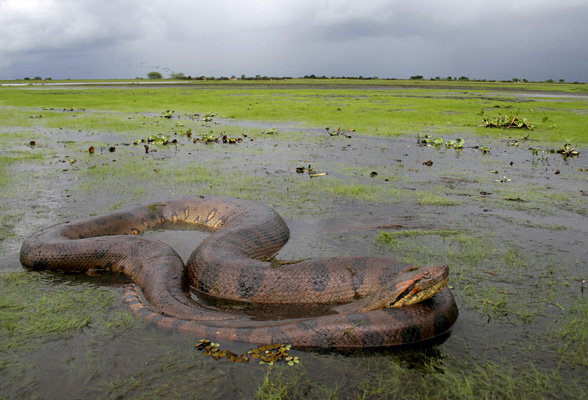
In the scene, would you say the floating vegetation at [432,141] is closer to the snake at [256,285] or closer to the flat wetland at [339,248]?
the flat wetland at [339,248]

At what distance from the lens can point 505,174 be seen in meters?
10.9

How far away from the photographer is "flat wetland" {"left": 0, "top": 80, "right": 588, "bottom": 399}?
3523 mm

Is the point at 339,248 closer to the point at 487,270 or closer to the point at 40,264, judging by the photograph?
the point at 487,270

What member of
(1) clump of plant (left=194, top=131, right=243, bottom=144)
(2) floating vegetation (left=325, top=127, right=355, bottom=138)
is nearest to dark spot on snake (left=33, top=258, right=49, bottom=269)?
(1) clump of plant (left=194, top=131, right=243, bottom=144)

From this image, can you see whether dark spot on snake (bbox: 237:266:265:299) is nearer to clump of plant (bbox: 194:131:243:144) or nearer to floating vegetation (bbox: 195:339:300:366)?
floating vegetation (bbox: 195:339:300:366)

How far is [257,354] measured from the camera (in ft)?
12.5

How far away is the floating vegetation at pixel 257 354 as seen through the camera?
12.3ft

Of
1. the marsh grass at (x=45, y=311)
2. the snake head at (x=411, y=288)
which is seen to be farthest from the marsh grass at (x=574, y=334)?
the marsh grass at (x=45, y=311)

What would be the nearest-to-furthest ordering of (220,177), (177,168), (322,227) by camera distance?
1. (322,227)
2. (220,177)
3. (177,168)

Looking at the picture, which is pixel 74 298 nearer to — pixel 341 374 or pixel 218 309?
pixel 218 309

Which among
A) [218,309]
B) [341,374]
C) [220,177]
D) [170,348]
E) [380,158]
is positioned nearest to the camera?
[341,374]

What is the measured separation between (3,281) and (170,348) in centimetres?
276

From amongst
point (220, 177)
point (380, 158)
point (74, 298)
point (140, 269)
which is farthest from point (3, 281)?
point (380, 158)

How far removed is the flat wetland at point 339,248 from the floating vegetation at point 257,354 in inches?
2.3
